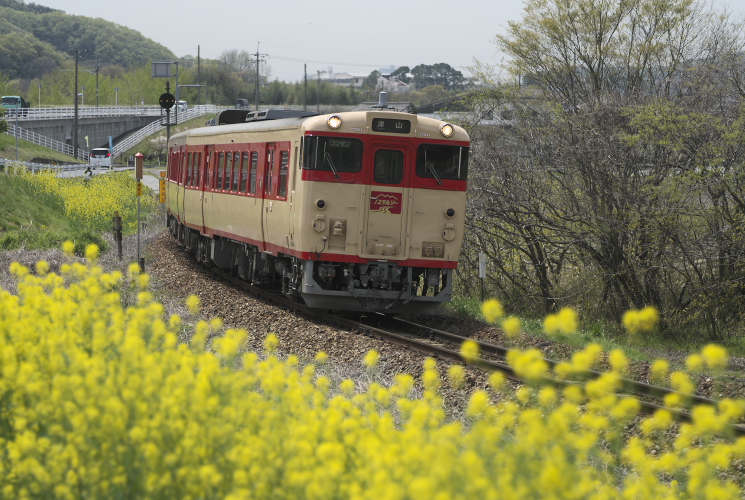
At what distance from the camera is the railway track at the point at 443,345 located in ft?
28.9

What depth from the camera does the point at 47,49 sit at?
577 ft

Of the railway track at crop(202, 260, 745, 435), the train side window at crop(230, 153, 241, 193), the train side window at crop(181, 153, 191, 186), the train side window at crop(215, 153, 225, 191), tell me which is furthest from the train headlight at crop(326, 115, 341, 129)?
the train side window at crop(181, 153, 191, 186)

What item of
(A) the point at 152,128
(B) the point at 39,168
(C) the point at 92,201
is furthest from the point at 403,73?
(C) the point at 92,201

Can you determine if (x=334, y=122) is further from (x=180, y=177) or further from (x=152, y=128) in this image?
(x=152, y=128)

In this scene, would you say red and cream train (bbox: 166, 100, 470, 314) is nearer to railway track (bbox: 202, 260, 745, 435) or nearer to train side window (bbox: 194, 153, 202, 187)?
railway track (bbox: 202, 260, 745, 435)

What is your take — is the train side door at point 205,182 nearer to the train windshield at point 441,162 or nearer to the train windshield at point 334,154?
the train windshield at point 334,154

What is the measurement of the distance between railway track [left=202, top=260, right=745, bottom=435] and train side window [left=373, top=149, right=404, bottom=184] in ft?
6.95

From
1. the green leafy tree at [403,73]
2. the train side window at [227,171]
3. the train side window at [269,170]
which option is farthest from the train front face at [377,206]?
the green leafy tree at [403,73]

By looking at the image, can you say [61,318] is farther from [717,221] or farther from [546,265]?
[546,265]

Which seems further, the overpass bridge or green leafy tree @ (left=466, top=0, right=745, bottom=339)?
the overpass bridge

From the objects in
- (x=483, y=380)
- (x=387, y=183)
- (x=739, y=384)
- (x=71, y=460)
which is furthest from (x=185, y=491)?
(x=387, y=183)

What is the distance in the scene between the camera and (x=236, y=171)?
1741cm

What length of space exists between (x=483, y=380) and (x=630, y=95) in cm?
1017

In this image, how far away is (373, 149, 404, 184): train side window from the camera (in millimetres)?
13867
